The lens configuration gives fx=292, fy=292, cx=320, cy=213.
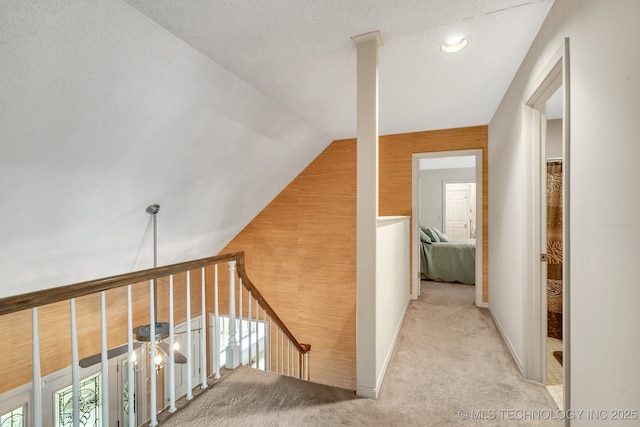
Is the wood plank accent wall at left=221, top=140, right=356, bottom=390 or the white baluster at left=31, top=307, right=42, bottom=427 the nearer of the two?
the white baluster at left=31, top=307, right=42, bottom=427

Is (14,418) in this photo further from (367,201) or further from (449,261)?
(449,261)

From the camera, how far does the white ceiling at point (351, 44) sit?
1.64 m

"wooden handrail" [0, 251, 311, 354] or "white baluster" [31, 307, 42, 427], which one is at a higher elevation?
"wooden handrail" [0, 251, 311, 354]

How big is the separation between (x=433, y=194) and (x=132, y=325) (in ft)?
24.9

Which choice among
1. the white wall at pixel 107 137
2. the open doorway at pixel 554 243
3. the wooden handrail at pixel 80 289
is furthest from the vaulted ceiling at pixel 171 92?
the wooden handrail at pixel 80 289

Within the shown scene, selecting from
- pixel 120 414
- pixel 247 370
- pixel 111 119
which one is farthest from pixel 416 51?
pixel 120 414

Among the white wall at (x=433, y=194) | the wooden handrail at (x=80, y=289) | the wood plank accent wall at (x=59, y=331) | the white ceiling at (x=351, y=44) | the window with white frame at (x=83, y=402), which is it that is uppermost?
the white ceiling at (x=351, y=44)

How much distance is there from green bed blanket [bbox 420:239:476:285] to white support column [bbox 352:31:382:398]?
3.67 metres

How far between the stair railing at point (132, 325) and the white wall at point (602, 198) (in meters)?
1.82

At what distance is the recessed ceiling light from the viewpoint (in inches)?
76.9

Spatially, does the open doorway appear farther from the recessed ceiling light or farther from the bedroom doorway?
the bedroom doorway

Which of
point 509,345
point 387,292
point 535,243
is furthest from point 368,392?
point 535,243

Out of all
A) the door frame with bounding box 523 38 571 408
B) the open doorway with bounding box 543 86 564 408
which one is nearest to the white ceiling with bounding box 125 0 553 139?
the door frame with bounding box 523 38 571 408

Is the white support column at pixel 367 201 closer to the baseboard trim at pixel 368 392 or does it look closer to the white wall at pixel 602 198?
the baseboard trim at pixel 368 392
